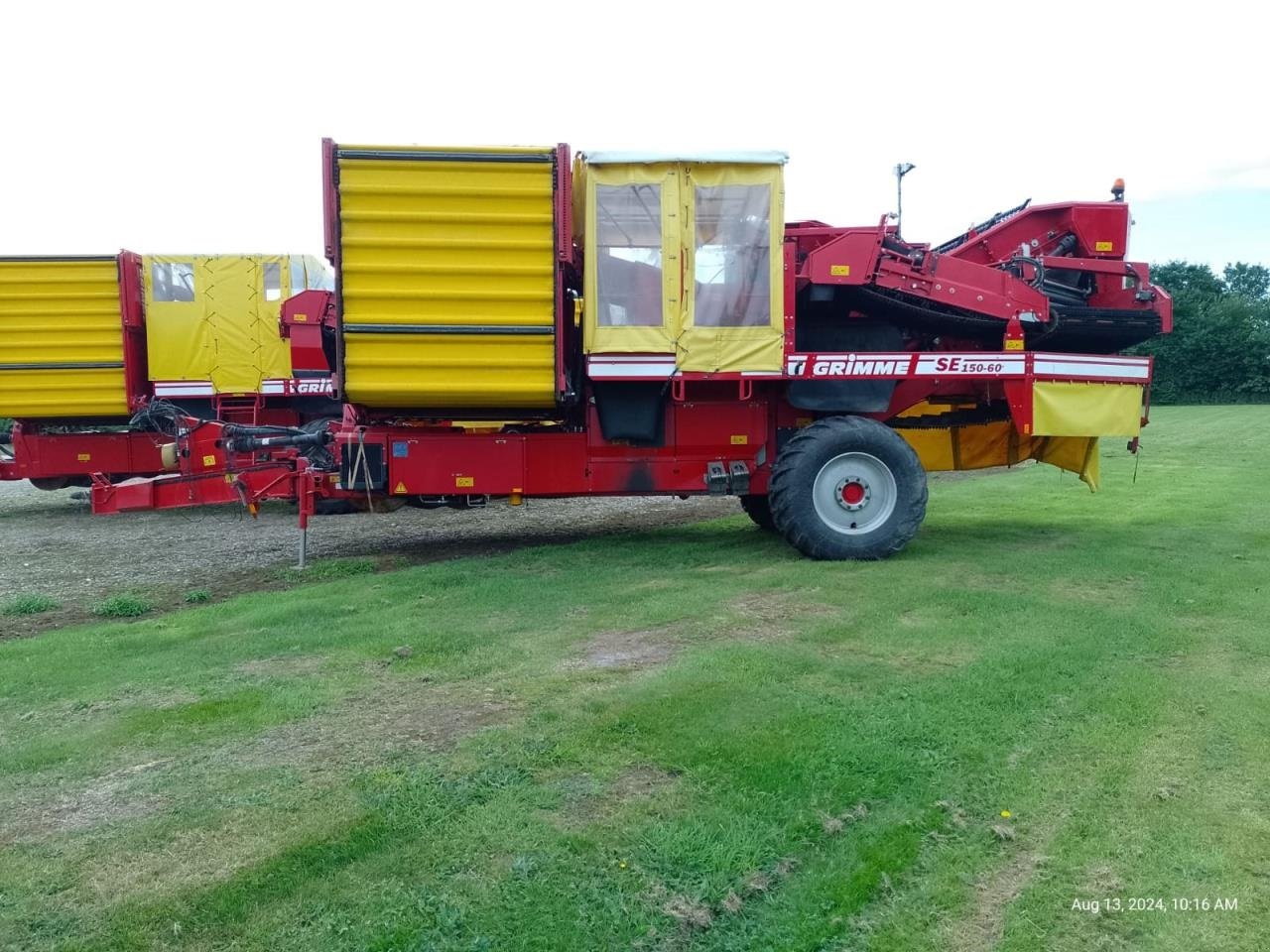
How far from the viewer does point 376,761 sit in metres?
3.80

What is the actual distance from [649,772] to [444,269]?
4.94 metres

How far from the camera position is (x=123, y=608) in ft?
22.6

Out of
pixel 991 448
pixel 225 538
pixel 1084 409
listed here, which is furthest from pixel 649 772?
pixel 225 538

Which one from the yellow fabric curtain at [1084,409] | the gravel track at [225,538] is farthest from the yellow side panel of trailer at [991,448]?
the gravel track at [225,538]

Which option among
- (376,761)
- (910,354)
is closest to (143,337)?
(910,354)

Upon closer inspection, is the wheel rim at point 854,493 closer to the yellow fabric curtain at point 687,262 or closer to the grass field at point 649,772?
the yellow fabric curtain at point 687,262

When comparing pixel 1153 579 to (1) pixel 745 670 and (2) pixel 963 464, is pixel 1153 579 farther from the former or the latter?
(1) pixel 745 670

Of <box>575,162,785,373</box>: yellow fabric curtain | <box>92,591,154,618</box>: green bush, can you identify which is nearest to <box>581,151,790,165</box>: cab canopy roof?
<box>575,162,785,373</box>: yellow fabric curtain

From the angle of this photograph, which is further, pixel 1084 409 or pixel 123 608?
pixel 1084 409

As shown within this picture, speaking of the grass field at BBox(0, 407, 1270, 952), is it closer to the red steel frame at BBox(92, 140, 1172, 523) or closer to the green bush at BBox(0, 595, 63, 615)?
the green bush at BBox(0, 595, 63, 615)

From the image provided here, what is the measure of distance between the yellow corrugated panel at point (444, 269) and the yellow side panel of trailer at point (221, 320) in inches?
240

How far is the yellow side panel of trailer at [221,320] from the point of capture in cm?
1288

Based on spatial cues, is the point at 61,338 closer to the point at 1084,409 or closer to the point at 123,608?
the point at 123,608

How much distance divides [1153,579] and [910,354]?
2624 mm
